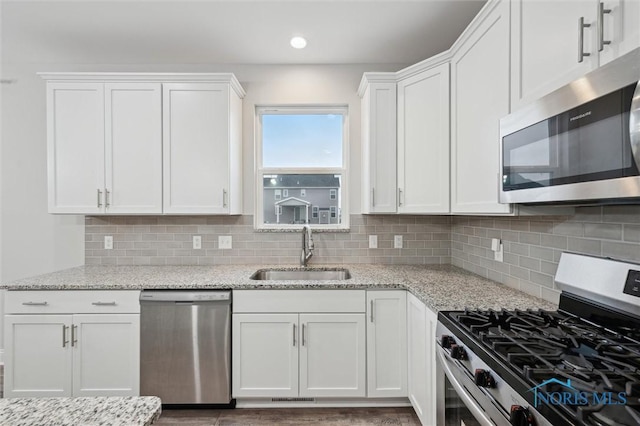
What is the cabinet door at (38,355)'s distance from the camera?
7.01 feet

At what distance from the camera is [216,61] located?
2.85 metres

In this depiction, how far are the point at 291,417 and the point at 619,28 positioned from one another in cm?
246

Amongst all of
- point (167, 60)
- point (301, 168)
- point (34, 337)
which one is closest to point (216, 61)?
point (167, 60)

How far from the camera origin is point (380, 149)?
256 centimetres

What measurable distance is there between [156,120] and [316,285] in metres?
1.71

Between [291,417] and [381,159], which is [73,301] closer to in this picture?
[291,417]

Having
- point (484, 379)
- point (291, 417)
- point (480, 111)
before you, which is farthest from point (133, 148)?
point (484, 379)

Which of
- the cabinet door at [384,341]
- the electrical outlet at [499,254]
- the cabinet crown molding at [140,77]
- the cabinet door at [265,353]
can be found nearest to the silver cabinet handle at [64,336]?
the cabinet door at [265,353]

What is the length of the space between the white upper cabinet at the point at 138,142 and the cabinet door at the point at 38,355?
817 mm

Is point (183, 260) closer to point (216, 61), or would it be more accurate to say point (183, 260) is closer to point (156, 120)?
point (156, 120)

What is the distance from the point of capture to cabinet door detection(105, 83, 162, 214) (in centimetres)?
250

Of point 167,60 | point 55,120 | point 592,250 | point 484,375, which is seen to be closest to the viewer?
point 484,375

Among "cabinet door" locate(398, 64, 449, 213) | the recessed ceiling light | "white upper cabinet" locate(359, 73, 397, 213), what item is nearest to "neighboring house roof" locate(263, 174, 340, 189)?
"white upper cabinet" locate(359, 73, 397, 213)

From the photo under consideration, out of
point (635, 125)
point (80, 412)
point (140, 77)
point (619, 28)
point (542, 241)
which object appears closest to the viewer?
point (80, 412)
